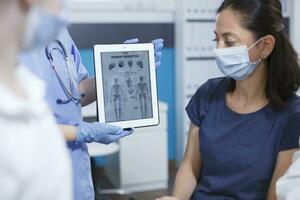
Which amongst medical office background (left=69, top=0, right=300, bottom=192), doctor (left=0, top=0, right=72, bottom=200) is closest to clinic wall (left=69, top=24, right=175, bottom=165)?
medical office background (left=69, top=0, right=300, bottom=192)

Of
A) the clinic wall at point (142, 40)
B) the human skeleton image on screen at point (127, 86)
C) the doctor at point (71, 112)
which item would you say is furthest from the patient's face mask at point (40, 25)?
the clinic wall at point (142, 40)

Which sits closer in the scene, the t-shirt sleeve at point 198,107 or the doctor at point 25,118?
the doctor at point 25,118

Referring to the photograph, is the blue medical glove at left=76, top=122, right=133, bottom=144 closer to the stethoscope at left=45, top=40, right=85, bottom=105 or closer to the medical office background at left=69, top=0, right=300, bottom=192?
the stethoscope at left=45, top=40, right=85, bottom=105

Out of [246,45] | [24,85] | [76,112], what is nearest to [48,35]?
[24,85]

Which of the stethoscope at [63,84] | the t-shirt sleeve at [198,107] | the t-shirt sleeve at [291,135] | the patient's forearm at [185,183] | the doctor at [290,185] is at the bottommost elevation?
the patient's forearm at [185,183]

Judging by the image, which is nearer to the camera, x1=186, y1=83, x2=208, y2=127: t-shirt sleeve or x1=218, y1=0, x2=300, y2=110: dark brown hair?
x1=218, y1=0, x2=300, y2=110: dark brown hair

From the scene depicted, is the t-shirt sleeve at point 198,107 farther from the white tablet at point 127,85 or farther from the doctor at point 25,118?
the doctor at point 25,118

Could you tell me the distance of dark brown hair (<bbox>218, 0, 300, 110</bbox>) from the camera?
130 cm

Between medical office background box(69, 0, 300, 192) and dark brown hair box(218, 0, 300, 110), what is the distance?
6.23ft

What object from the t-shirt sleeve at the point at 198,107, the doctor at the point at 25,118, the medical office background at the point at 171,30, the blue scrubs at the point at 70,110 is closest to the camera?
the doctor at the point at 25,118

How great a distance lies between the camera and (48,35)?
524 millimetres

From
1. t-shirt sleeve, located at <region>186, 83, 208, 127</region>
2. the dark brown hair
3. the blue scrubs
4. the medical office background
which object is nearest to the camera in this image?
the blue scrubs

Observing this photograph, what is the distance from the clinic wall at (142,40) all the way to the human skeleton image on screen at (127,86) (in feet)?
6.08

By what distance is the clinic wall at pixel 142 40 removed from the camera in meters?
3.23
